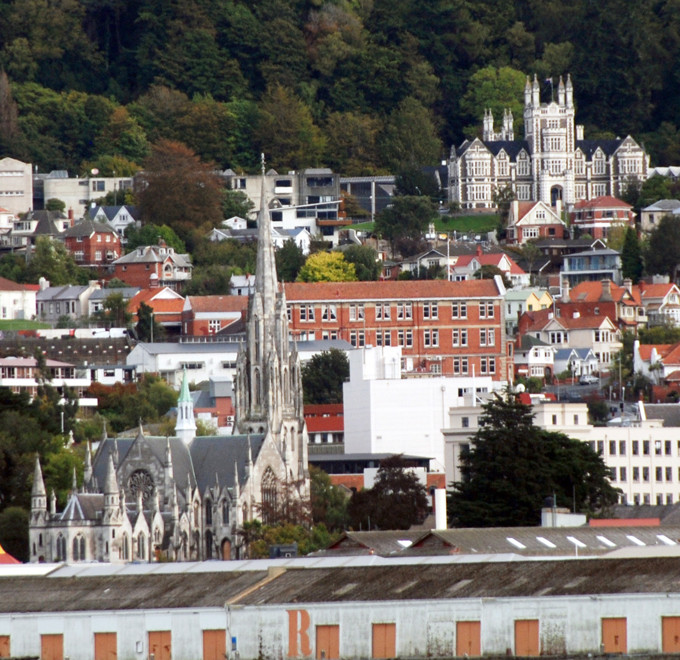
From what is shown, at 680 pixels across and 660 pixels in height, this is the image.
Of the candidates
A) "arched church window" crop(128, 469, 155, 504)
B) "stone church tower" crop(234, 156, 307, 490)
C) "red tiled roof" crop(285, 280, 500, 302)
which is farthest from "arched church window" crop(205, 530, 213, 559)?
"red tiled roof" crop(285, 280, 500, 302)

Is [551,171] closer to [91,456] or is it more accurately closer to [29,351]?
[29,351]

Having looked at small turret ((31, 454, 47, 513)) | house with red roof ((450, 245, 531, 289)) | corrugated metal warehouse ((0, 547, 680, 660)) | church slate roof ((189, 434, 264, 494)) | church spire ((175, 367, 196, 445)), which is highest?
house with red roof ((450, 245, 531, 289))

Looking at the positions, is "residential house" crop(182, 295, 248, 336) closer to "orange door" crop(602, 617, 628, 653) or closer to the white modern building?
the white modern building

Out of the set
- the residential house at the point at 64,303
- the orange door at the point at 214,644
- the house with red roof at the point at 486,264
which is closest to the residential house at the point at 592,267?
the house with red roof at the point at 486,264

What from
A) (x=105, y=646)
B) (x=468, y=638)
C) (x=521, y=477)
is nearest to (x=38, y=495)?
(x=521, y=477)

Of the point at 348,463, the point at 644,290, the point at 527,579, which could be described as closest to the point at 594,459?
the point at 348,463
